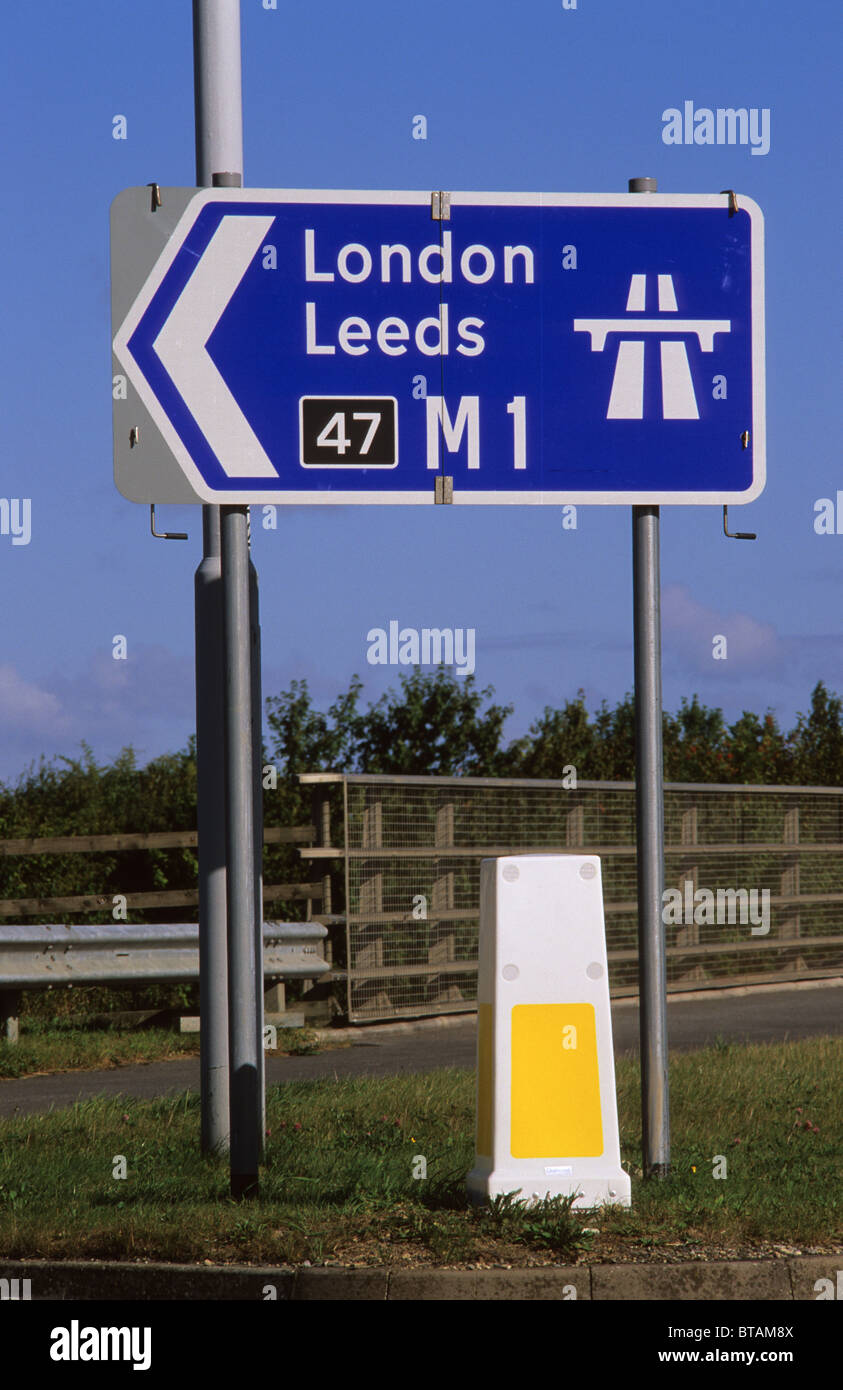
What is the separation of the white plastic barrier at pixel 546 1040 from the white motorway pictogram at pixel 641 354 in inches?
75.8

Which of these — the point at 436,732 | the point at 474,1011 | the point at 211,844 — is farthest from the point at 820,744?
the point at 211,844

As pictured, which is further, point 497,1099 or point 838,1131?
point 838,1131

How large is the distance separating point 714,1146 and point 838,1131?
85 cm

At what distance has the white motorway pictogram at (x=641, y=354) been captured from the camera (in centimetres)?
687

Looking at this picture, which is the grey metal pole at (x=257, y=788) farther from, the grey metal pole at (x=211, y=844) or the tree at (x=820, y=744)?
the tree at (x=820, y=744)

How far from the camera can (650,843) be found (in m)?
6.68

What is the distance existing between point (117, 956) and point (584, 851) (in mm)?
4423

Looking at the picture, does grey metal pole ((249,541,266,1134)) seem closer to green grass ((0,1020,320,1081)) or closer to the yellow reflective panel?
the yellow reflective panel

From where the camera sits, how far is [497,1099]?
6000 millimetres

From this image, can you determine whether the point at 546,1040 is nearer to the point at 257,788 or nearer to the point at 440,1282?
the point at 440,1282

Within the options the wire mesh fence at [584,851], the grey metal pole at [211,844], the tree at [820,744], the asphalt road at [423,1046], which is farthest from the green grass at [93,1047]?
the tree at [820,744]

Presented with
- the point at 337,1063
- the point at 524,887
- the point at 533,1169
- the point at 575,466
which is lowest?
the point at 337,1063

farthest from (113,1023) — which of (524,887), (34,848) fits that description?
(524,887)

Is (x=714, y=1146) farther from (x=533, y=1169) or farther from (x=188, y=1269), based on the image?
(x=188, y=1269)
